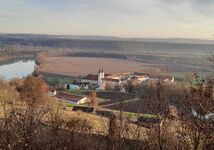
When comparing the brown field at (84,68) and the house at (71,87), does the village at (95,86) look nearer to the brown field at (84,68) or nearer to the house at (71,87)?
the house at (71,87)

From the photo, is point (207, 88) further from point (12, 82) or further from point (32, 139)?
point (12, 82)

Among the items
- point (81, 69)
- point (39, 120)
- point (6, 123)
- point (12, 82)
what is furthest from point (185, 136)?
point (81, 69)

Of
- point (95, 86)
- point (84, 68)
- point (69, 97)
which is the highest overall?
point (69, 97)

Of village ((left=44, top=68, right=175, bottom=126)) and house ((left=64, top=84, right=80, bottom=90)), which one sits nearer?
village ((left=44, top=68, right=175, bottom=126))

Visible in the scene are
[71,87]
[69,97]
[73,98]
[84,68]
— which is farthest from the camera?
[84,68]

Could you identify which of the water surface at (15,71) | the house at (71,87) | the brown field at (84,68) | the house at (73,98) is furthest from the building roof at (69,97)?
the brown field at (84,68)

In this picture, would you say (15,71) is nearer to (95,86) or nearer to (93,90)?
(95,86)

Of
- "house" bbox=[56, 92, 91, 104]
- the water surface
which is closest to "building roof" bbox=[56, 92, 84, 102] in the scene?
"house" bbox=[56, 92, 91, 104]

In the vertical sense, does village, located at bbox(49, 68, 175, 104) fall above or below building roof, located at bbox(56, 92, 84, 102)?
below

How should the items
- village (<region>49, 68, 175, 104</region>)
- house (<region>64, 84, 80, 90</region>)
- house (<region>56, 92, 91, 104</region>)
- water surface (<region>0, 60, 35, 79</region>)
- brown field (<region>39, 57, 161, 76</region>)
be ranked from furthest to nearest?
brown field (<region>39, 57, 161, 76</region>) < house (<region>64, 84, 80, 90</region>) < water surface (<region>0, 60, 35, 79</region>) < village (<region>49, 68, 175, 104</region>) < house (<region>56, 92, 91, 104</region>)

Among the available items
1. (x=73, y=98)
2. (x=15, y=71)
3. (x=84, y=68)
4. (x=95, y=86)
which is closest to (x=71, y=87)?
(x=95, y=86)

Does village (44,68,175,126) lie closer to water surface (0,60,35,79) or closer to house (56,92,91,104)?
house (56,92,91,104)

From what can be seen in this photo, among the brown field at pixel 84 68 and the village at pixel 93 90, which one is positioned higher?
the village at pixel 93 90
